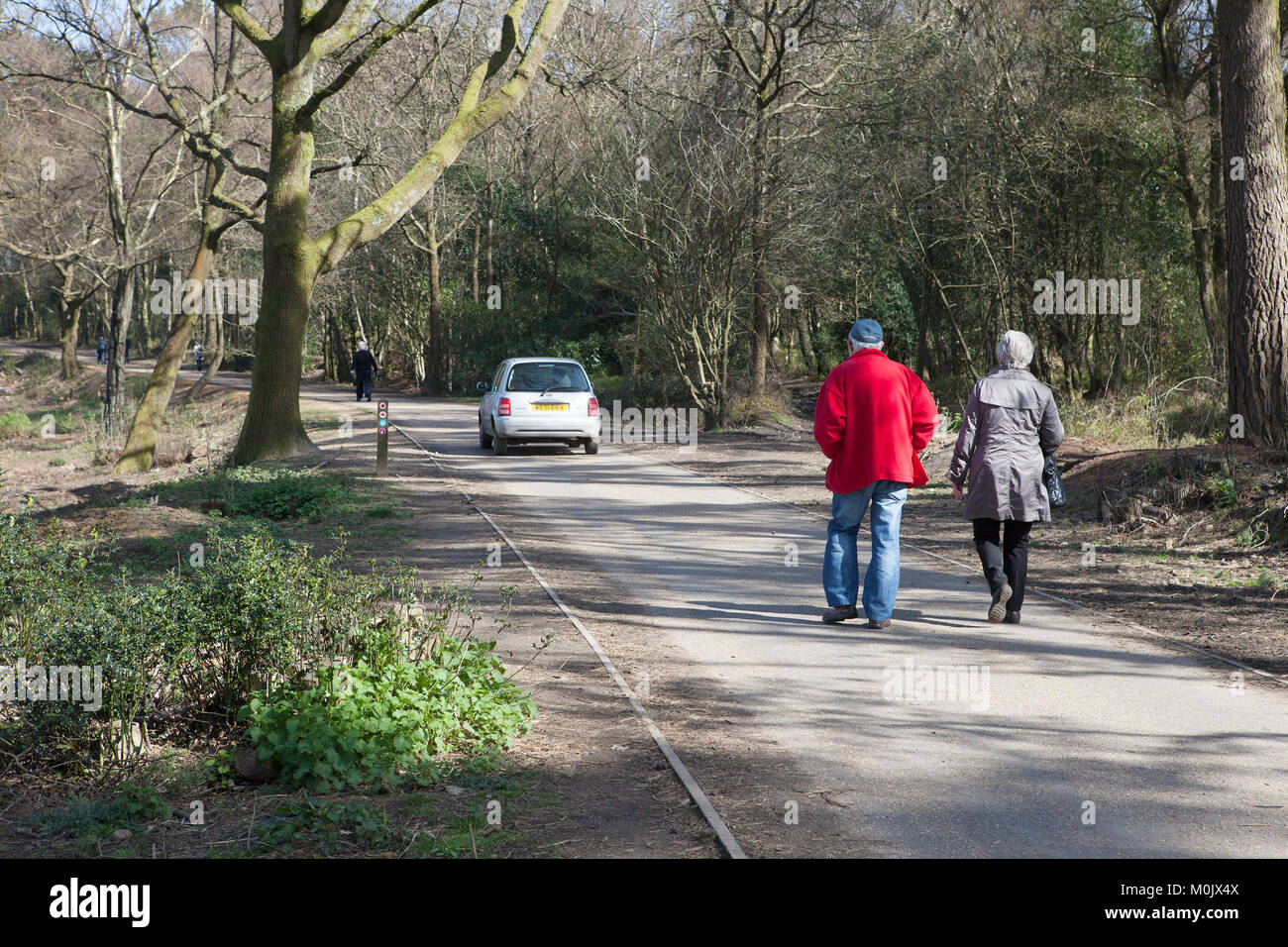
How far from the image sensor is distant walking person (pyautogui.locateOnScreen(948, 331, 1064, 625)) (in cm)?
817

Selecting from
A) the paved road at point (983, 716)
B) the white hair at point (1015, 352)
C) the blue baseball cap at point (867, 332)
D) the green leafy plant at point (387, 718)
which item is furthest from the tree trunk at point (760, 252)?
the green leafy plant at point (387, 718)

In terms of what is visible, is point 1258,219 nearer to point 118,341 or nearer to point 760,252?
point 760,252

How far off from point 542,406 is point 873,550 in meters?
13.3

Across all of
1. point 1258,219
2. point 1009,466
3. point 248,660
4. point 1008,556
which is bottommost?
point 248,660

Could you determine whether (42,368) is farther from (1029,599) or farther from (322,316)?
(1029,599)

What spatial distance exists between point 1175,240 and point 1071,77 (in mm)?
4208

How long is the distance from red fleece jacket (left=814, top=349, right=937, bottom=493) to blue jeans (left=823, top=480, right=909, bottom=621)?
0.40 feet

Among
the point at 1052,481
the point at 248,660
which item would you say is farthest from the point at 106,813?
the point at 1052,481

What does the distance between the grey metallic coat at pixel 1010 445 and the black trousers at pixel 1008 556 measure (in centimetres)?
13

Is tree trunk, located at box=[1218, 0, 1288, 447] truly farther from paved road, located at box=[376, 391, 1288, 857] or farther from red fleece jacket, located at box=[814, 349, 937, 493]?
red fleece jacket, located at box=[814, 349, 937, 493]

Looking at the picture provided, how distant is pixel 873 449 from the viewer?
8.04 meters

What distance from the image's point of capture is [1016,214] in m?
24.6
